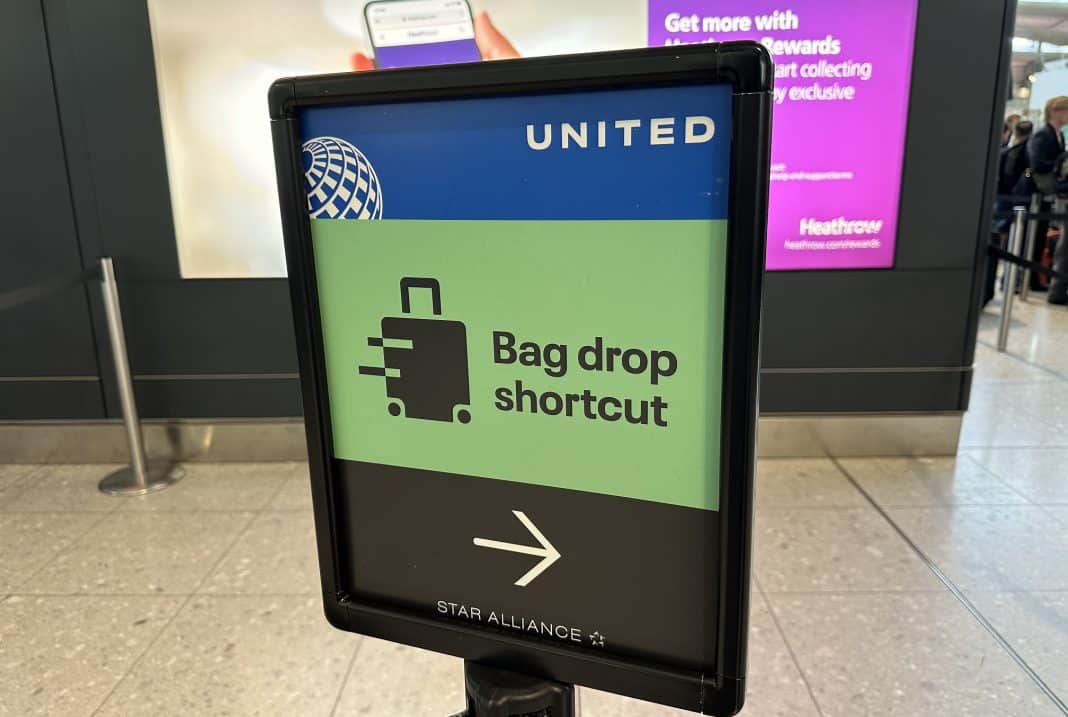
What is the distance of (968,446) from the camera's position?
3723 mm

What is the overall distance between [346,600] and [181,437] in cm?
316

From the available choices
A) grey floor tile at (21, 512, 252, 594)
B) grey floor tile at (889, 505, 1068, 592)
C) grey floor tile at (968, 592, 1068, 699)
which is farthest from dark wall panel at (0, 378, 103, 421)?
grey floor tile at (968, 592, 1068, 699)

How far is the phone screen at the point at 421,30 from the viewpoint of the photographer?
126 inches

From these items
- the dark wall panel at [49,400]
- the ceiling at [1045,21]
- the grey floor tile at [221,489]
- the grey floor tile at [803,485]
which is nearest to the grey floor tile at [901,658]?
the grey floor tile at [803,485]

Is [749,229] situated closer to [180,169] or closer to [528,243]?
[528,243]

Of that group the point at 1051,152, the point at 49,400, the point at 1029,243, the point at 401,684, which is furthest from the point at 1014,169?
the point at 49,400

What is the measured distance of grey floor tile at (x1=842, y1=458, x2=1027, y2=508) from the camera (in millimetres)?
3154

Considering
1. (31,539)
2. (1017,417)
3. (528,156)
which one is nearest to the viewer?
(528,156)

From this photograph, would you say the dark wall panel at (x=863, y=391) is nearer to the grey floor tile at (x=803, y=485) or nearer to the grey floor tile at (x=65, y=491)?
the grey floor tile at (x=803, y=485)

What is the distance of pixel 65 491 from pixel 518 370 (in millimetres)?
3414

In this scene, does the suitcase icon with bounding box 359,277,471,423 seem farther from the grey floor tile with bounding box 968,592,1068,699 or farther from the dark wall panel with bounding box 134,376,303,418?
the dark wall panel with bounding box 134,376,303,418

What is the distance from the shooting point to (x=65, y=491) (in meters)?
3.42

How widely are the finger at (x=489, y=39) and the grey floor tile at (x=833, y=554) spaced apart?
2.17 metres

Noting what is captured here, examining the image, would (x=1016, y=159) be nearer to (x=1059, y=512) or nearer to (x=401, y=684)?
(x=1059, y=512)
